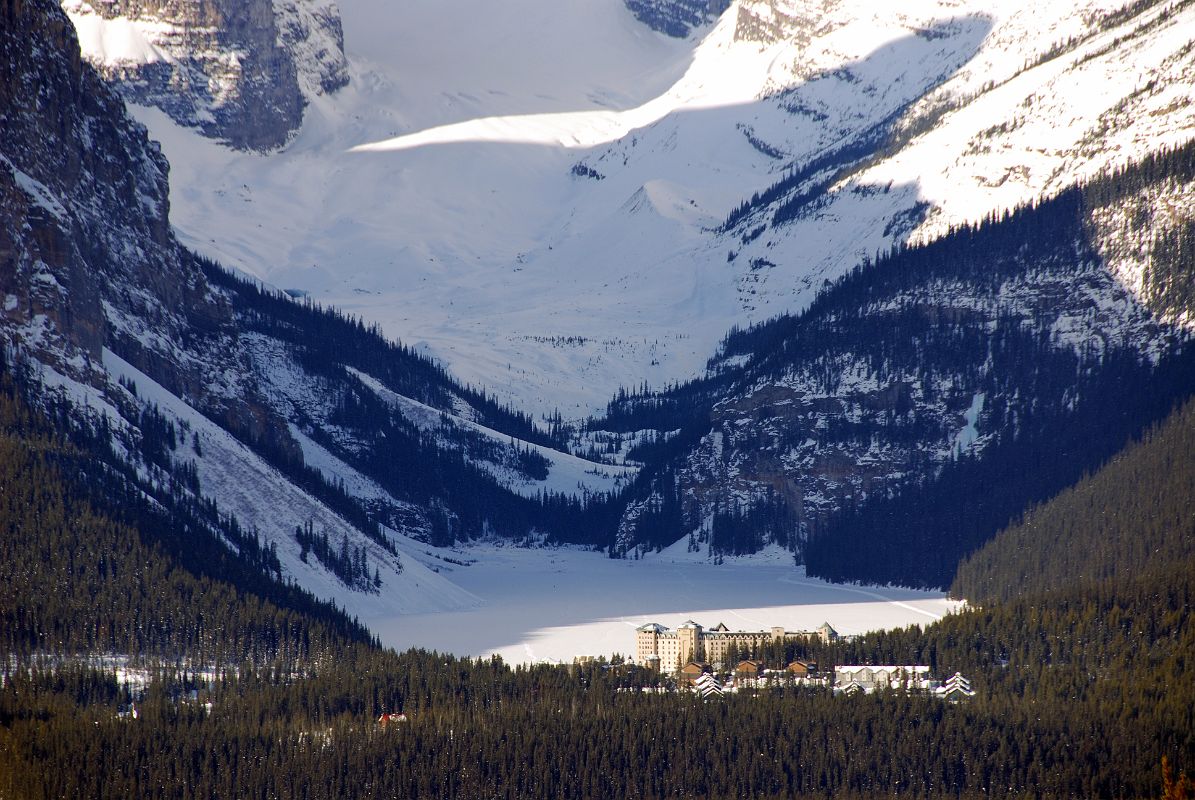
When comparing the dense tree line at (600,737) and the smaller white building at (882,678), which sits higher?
the smaller white building at (882,678)

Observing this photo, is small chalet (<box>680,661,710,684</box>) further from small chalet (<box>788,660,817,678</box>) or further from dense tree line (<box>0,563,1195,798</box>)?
small chalet (<box>788,660,817,678</box>)

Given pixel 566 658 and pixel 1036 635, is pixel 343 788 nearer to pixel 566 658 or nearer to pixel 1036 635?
pixel 566 658

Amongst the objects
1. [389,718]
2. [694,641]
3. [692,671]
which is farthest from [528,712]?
[694,641]

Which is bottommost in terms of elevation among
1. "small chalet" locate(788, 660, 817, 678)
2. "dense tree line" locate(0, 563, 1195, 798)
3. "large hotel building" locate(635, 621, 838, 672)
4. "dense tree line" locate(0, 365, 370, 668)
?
"dense tree line" locate(0, 563, 1195, 798)

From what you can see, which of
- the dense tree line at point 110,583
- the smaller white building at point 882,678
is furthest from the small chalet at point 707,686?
the dense tree line at point 110,583

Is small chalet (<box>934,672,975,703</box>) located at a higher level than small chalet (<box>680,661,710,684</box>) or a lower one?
lower

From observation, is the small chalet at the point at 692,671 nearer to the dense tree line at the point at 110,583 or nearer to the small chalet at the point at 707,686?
the small chalet at the point at 707,686

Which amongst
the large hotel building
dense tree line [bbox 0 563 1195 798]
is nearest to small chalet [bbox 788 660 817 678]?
dense tree line [bbox 0 563 1195 798]

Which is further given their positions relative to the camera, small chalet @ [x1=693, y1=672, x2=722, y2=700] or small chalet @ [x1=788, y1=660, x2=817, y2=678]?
small chalet @ [x1=788, y1=660, x2=817, y2=678]
